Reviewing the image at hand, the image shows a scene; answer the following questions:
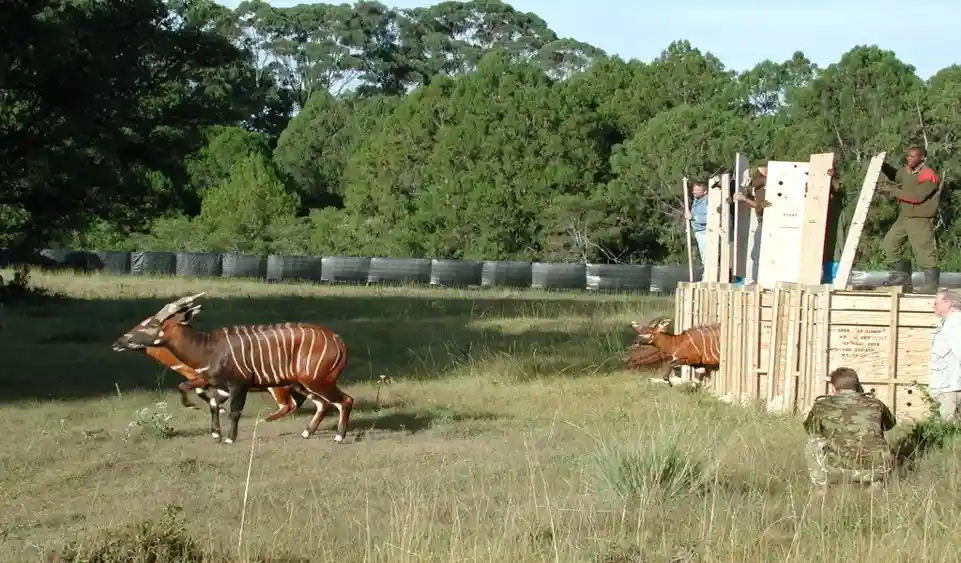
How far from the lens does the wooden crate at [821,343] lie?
13836 mm

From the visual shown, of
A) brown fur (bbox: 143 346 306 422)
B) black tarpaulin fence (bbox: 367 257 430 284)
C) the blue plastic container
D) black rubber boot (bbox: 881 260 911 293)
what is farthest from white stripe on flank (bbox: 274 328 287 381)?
black tarpaulin fence (bbox: 367 257 430 284)

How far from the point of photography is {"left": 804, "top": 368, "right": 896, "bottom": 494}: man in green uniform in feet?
33.7

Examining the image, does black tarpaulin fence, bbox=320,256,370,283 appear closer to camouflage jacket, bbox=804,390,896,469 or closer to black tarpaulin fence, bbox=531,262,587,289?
black tarpaulin fence, bbox=531,262,587,289

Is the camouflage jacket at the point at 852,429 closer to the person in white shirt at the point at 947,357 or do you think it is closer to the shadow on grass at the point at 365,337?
the person in white shirt at the point at 947,357

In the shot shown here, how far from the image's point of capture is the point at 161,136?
30375 millimetres

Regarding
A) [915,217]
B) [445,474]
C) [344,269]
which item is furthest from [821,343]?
[344,269]

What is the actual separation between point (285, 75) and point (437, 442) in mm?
87208

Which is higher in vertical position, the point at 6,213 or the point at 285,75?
the point at 285,75

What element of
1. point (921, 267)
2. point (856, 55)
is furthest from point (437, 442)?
point (856, 55)

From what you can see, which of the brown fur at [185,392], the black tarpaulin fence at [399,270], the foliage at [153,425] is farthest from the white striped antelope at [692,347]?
the black tarpaulin fence at [399,270]

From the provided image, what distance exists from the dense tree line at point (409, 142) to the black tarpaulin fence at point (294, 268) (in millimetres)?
5003

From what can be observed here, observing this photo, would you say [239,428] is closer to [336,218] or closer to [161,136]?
[161,136]

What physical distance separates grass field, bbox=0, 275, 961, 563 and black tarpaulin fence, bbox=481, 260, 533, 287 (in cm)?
2141

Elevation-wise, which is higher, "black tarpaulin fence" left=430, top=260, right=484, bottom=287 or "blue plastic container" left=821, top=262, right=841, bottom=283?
"blue plastic container" left=821, top=262, right=841, bottom=283
